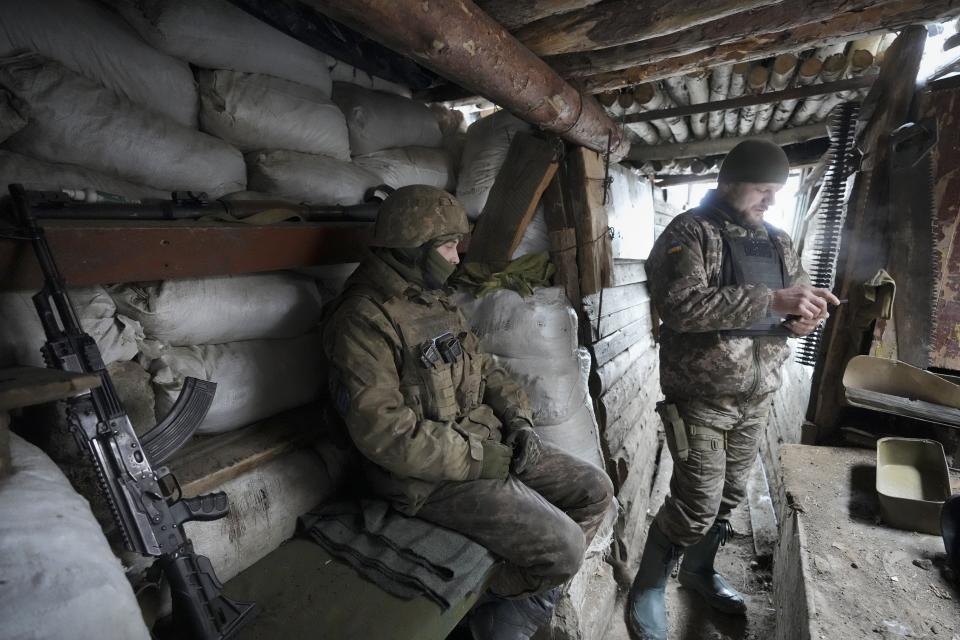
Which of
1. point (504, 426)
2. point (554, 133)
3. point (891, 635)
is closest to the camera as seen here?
point (891, 635)

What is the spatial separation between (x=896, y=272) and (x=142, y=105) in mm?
3602

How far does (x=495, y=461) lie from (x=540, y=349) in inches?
33.7

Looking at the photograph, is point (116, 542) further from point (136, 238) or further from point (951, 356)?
point (951, 356)

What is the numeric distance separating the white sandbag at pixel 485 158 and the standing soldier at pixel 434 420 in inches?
37.5

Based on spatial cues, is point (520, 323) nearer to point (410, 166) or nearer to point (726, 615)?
point (410, 166)

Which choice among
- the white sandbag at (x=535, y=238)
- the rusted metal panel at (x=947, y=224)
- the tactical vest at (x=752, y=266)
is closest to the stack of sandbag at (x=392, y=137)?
the white sandbag at (x=535, y=238)

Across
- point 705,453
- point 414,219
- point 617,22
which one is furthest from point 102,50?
point 705,453

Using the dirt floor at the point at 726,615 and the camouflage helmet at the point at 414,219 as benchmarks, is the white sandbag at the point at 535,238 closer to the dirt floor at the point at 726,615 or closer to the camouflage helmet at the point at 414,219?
the camouflage helmet at the point at 414,219

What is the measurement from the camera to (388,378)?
1.69m

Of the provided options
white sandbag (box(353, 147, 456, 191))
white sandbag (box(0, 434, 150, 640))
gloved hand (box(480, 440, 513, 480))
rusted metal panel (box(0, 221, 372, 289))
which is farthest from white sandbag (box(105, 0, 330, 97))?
gloved hand (box(480, 440, 513, 480))

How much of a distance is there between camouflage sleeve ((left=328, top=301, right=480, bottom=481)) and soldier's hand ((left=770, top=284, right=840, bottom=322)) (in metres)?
1.51

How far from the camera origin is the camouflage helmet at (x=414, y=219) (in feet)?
5.99

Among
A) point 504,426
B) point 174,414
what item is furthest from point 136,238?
point 504,426

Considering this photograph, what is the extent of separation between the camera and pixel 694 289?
86.0 inches
